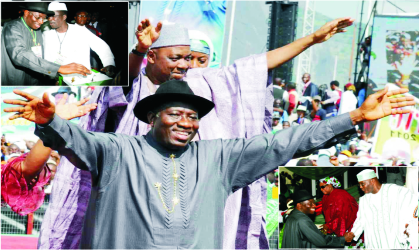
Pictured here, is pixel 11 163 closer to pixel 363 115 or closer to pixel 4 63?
pixel 4 63

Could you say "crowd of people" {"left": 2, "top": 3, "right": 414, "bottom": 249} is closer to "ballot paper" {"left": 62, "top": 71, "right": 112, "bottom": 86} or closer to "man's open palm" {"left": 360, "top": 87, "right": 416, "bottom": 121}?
"man's open palm" {"left": 360, "top": 87, "right": 416, "bottom": 121}

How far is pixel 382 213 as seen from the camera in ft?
19.6

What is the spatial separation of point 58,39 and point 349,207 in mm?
2785

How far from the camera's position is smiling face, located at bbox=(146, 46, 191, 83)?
198 inches

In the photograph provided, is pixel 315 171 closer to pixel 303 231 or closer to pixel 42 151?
pixel 303 231

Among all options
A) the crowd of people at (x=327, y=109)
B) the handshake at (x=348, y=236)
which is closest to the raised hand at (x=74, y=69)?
the handshake at (x=348, y=236)

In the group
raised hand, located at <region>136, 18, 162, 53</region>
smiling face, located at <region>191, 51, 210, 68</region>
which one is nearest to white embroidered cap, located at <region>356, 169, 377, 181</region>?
smiling face, located at <region>191, 51, 210, 68</region>

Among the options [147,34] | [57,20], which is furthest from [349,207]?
[57,20]

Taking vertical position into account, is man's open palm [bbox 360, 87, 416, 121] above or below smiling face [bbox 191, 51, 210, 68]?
below

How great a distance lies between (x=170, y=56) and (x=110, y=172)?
1484mm

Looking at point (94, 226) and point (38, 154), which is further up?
point (38, 154)

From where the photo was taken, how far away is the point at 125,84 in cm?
509

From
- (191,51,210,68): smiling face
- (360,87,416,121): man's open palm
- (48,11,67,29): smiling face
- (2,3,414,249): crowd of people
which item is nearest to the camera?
(2,3,414,249): crowd of people

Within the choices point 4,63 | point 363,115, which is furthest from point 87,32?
point 363,115
